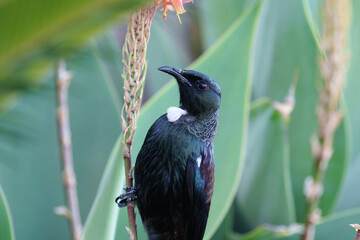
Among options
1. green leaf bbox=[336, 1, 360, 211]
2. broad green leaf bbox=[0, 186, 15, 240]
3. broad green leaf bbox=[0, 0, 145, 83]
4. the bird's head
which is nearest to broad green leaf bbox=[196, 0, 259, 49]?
green leaf bbox=[336, 1, 360, 211]

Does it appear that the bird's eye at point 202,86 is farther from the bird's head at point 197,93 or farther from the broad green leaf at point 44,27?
the broad green leaf at point 44,27

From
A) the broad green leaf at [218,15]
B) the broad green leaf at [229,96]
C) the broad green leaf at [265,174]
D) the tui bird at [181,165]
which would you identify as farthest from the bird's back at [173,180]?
the broad green leaf at [218,15]

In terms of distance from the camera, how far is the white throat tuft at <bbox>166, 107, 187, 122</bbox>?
0.75m

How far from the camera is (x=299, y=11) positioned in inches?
56.5

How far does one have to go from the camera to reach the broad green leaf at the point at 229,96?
1.00 m

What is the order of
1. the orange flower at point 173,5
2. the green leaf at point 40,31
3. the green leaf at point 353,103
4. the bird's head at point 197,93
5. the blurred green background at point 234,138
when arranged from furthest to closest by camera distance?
the green leaf at point 353,103, the blurred green background at point 234,138, the bird's head at point 197,93, the orange flower at point 173,5, the green leaf at point 40,31

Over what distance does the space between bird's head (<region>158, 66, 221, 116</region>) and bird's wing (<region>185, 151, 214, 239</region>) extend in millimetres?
83

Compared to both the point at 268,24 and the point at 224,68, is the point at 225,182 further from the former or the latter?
the point at 268,24

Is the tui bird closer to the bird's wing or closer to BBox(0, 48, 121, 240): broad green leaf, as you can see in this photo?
the bird's wing

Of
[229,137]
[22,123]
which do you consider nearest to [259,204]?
[229,137]

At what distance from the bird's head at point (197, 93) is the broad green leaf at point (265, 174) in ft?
1.32

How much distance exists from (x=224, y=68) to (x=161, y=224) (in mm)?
387

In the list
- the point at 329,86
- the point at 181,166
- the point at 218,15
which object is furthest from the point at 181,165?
the point at 218,15

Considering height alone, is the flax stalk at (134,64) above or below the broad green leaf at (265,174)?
above
